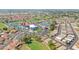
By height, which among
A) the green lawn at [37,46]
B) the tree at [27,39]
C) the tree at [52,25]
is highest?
the tree at [52,25]

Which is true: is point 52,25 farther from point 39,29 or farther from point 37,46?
point 37,46

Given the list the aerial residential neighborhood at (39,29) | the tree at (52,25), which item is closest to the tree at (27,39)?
the aerial residential neighborhood at (39,29)

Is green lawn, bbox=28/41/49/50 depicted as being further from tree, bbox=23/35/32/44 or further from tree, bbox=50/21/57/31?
tree, bbox=50/21/57/31

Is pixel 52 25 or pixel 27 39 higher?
pixel 52 25

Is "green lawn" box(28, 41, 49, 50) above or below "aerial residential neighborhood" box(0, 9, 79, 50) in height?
below

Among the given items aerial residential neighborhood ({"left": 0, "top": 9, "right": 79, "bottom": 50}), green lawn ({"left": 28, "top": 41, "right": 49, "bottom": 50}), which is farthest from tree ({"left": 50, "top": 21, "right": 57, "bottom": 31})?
green lawn ({"left": 28, "top": 41, "right": 49, "bottom": 50})

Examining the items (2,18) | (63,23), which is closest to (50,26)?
(63,23)

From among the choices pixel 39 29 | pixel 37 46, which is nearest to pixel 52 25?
pixel 39 29

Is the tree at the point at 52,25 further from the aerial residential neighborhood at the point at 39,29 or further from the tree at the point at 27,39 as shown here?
the tree at the point at 27,39
